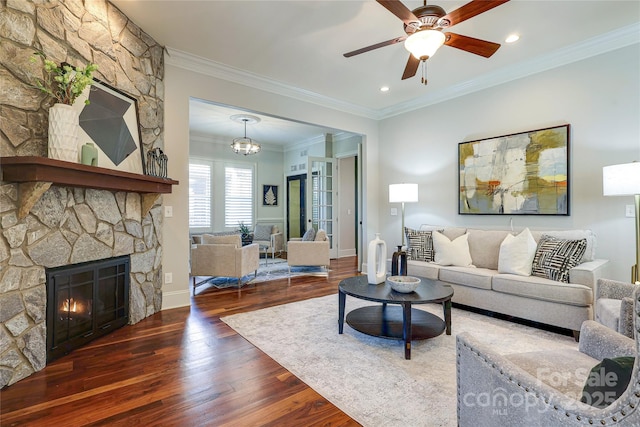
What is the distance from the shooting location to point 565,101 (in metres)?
3.66

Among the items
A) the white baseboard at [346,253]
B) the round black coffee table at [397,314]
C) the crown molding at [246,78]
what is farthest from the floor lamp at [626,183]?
the white baseboard at [346,253]

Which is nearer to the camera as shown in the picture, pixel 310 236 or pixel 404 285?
pixel 404 285

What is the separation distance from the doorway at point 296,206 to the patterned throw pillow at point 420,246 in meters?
4.69

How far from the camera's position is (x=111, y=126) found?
2.85 m

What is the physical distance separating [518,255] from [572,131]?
5.45 feet

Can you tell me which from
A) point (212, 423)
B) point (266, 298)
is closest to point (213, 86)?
point (266, 298)

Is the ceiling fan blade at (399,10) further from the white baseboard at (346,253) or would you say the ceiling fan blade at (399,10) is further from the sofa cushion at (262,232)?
the sofa cushion at (262,232)

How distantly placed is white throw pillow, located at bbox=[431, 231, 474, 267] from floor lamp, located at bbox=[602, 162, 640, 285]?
145 centimetres

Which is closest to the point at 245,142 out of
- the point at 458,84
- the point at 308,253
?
the point at 308,253

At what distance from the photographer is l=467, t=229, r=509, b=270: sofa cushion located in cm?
377

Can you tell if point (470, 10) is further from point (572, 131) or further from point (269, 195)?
point (269, 195)

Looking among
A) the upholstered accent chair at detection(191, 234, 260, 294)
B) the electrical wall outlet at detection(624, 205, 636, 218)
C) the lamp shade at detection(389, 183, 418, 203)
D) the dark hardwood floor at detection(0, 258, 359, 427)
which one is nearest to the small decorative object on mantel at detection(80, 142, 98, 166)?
the dark hardwood floor at detection(0, 258, 359, 427)

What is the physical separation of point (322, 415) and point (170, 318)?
2.26 metres

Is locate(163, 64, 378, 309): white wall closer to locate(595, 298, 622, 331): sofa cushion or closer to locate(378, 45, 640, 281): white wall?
locate(378, 45, 640, 281): white wall
